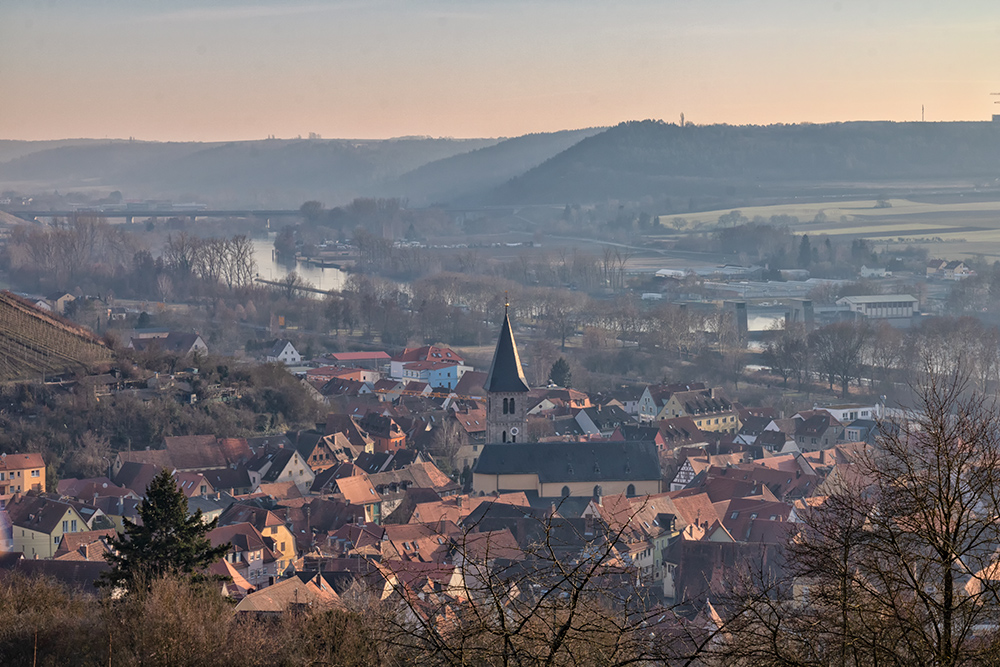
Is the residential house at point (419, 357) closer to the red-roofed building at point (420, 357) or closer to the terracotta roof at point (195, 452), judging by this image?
the red-roofed building at point (420, 357)

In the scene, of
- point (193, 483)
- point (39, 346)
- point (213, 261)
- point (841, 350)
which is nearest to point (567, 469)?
point (193, 483)

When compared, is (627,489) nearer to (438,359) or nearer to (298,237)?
(438,359)

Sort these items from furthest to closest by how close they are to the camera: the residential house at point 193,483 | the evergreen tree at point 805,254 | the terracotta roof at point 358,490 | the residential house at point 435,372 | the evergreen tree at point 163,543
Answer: the evergreen tree at point 805,254, the residential house at point 435,372, the residential house at point 193,483, the terracotta roof at point 358,490, the evergreen tree at point 163,543

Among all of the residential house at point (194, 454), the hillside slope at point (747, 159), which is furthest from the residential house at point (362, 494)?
the hillside slope at point (747, 159)

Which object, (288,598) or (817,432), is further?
(817,432)

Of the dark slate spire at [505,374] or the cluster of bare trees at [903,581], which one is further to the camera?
the dark slate spire at [505,374]

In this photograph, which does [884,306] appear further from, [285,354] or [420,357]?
[285,354]

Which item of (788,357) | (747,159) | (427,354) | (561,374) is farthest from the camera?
(747,159)
